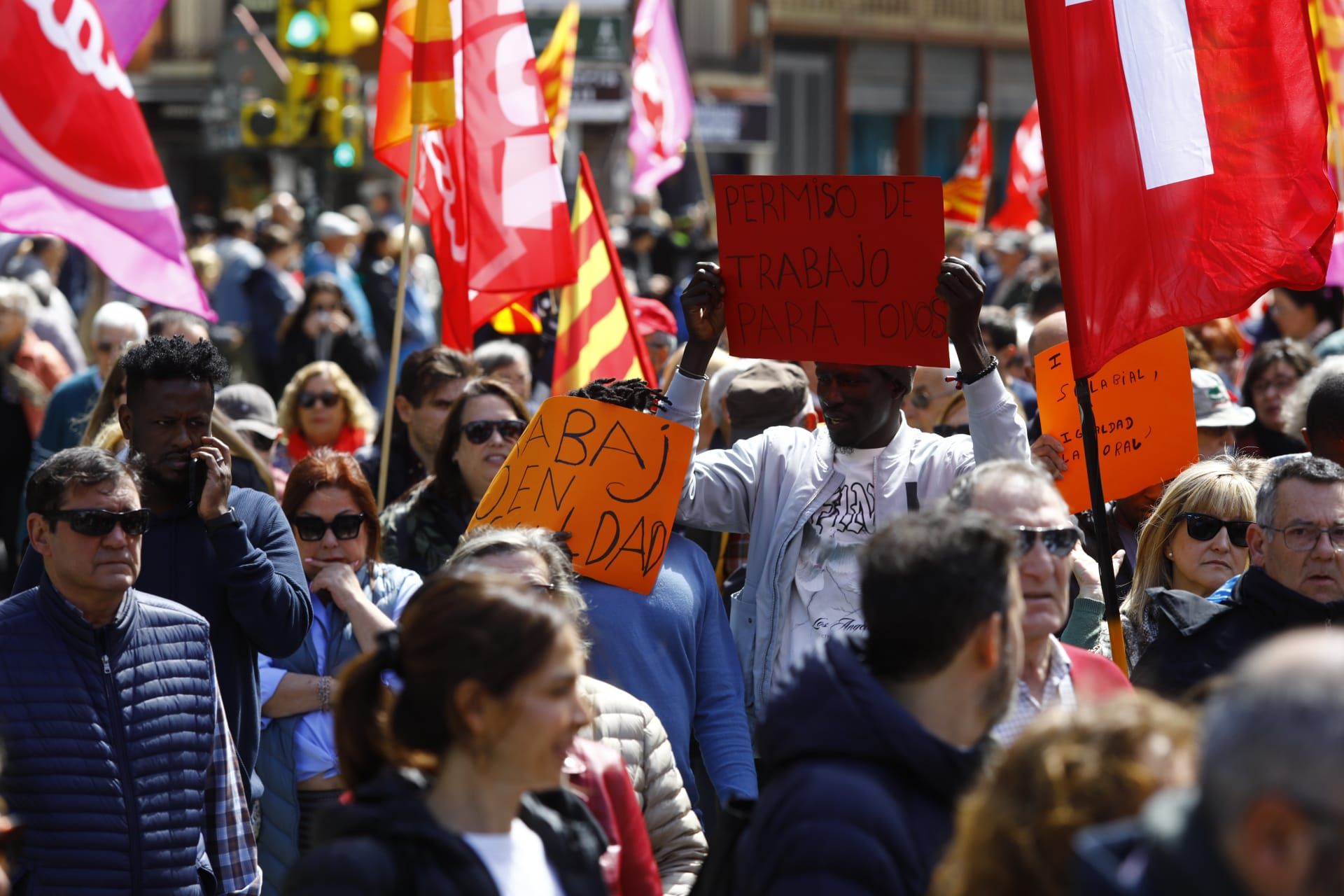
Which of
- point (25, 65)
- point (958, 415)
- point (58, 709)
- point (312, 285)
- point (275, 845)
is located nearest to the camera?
point (58, 709)

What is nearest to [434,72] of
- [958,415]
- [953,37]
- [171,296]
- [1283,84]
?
[171,296]

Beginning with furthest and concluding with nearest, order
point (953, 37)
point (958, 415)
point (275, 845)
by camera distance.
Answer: point (953, 37) < point (958, 415) < point (275, 845)

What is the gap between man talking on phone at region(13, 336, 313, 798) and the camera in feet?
13.4

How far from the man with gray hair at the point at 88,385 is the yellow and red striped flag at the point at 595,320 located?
5.28 feet

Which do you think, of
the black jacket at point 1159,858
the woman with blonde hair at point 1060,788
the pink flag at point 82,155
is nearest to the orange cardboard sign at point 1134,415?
the pink flag at point 82,155

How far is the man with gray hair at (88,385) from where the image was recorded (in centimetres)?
683

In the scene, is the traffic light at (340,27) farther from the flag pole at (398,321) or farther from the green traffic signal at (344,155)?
the flag pole at (398,321)

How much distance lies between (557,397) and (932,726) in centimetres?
223

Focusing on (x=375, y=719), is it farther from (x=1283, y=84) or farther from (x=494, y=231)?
(x=494, y=231)

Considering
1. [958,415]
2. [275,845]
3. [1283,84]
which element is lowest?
[275,845]

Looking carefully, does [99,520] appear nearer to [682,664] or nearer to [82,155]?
[682,664]

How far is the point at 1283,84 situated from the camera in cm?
454

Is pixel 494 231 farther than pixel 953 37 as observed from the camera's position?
No

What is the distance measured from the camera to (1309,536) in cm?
377
